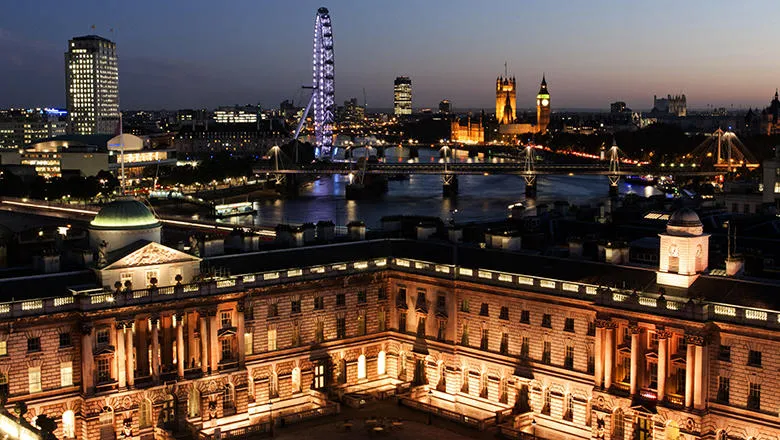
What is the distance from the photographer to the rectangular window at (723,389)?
3975 cm

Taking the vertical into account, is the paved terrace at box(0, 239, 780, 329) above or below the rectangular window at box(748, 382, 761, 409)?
above

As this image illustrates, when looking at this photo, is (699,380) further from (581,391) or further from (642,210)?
(642,210)

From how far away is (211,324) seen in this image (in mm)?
45188

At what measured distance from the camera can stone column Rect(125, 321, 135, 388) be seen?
140ft

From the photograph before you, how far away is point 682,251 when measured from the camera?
42.5 metres

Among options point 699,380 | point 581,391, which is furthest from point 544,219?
point 699,380

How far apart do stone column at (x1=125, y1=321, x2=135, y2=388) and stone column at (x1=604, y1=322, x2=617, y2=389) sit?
1766cm

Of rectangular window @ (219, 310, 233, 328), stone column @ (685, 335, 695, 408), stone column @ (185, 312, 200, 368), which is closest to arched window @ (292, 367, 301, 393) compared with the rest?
rectangular window @ (219, 310, 233, 328)

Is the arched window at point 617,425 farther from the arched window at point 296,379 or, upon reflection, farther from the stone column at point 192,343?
the stone column at point 192,343

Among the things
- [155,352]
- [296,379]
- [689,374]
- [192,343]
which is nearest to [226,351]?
[192,343]

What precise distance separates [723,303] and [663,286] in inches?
128

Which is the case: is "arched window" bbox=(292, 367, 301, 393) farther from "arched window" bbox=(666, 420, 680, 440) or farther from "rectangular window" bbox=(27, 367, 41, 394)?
"arched window" bbox=(666, 420, 680, 440)

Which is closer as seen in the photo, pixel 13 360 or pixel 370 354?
pixel 13 360

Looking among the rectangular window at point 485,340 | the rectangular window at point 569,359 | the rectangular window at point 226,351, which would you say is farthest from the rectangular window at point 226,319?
the rectangular window at point 569,359
